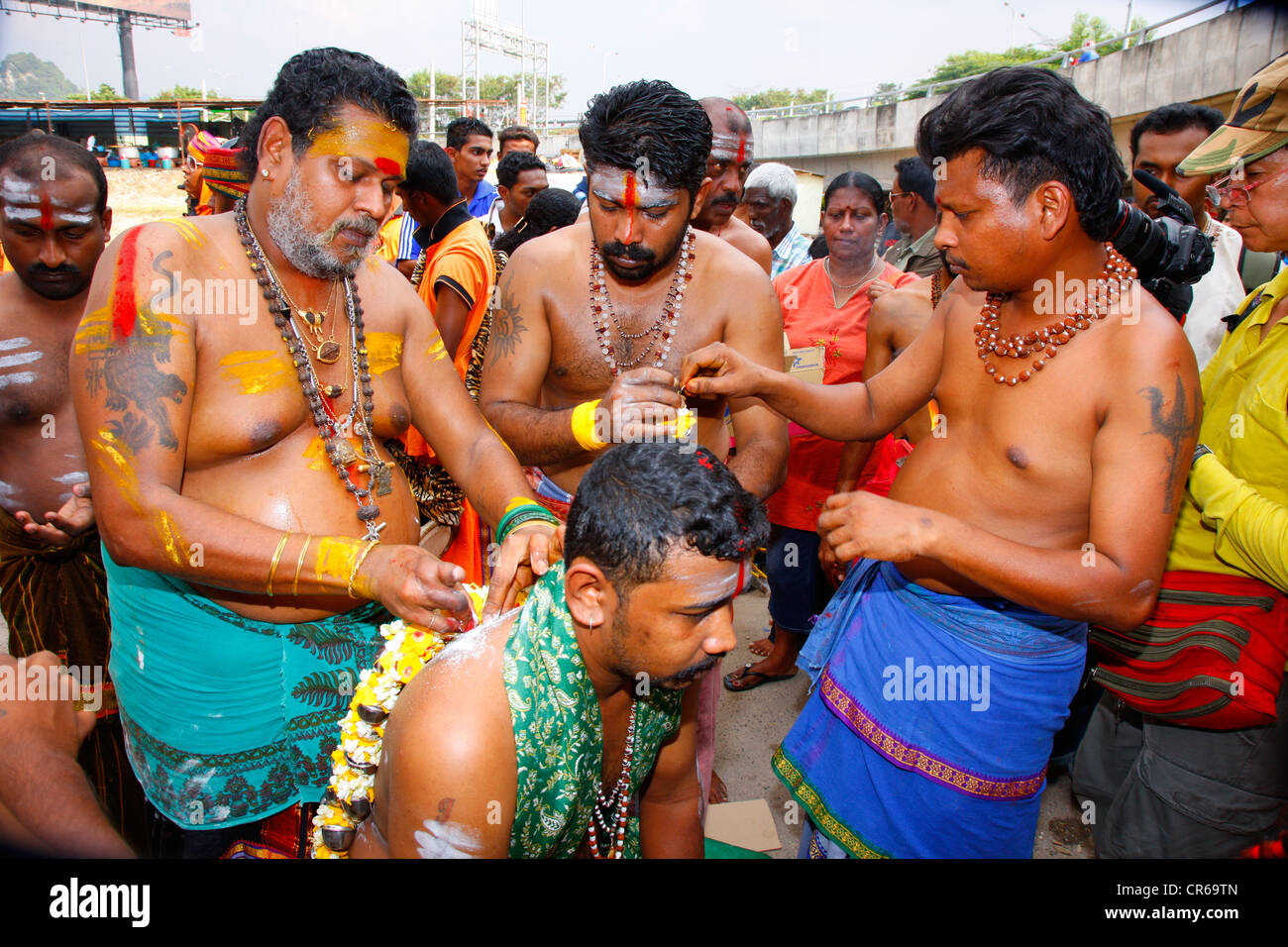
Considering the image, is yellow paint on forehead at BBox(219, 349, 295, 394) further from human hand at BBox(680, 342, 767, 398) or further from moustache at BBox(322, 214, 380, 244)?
human hand at BBox(680, 342, 767, 398)

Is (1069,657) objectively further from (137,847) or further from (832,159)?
(832,159)

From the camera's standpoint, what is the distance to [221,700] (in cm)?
208

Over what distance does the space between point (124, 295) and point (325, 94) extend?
0.77 meters

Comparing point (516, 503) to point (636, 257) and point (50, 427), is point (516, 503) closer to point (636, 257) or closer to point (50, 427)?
point (636, 257)

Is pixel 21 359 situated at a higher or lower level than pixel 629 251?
lower

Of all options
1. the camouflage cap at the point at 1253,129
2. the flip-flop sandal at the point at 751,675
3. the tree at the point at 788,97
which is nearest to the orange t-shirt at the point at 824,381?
the flip-flop sandal at the point at 751,675

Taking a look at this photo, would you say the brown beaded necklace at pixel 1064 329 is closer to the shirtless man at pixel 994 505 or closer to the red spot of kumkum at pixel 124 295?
the shirtless man at pixel 994 505

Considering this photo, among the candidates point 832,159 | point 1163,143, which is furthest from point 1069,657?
point 832,159

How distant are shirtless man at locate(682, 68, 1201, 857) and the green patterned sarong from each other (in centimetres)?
71

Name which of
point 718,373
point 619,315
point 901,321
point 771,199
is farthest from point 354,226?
point 771,199

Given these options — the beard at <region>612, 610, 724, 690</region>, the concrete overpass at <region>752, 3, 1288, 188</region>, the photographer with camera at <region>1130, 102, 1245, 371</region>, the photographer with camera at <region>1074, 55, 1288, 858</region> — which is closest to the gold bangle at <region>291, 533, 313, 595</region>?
the beard at <region>612, 610, 724, 690</region>

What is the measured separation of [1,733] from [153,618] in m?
0.62

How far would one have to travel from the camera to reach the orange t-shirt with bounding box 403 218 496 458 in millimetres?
4195

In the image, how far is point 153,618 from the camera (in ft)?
6.88
